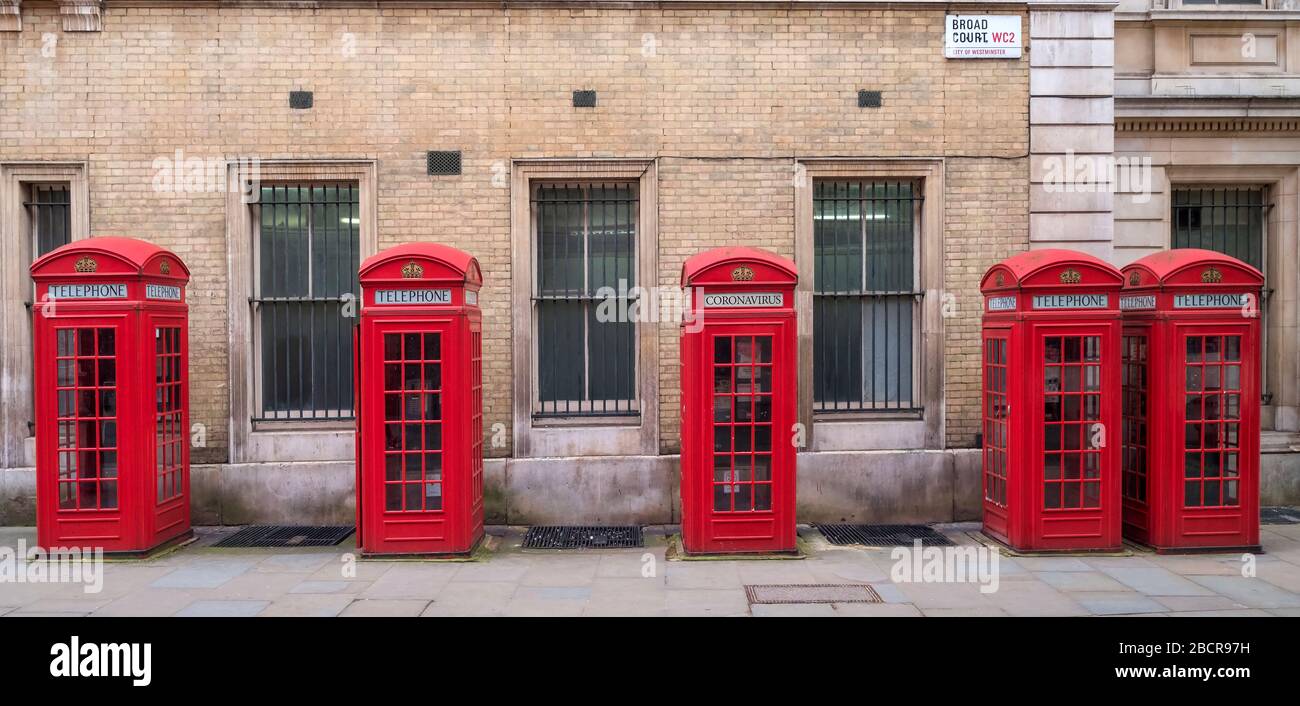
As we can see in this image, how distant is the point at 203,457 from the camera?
980 centimetres

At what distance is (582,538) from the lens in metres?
9.24

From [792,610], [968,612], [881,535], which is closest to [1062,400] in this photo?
[881,535]

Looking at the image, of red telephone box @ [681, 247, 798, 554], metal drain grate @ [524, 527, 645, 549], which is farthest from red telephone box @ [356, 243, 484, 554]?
red telephone box @ [681, 247, 798, 554]

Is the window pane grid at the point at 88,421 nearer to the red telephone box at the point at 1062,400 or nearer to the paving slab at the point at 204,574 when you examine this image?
the paving slab at the point at 204,574

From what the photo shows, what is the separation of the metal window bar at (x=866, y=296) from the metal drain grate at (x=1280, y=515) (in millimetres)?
4098

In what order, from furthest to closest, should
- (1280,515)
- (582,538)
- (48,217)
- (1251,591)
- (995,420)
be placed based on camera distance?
1. (1280,515)
2. (48,217)
3. (582,538)
4. (995,420)
5. (1251,591)

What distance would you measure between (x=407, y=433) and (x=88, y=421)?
3.07 meters

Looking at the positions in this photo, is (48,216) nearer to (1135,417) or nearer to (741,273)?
(741,273)

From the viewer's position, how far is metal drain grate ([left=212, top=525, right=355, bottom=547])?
8.99 metres

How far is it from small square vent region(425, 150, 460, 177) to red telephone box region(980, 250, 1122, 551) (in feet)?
19.1

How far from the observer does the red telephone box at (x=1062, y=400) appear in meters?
8.30

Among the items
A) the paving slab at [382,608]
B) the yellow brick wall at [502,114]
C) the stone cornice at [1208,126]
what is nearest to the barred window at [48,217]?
the yellow brick wall at [502,114]
